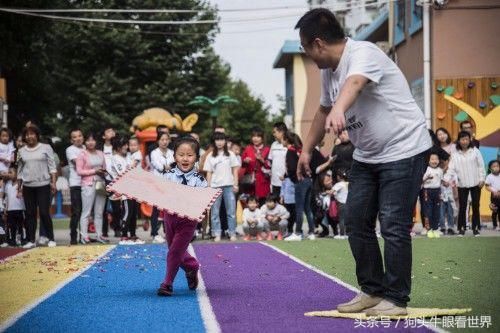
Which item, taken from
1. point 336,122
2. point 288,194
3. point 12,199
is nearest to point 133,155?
point 12,199

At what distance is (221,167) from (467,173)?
4622 millimetres

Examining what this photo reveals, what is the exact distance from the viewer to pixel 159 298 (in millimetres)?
8344

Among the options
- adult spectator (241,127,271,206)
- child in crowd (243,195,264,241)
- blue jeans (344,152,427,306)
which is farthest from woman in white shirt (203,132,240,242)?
blue jeans (344,152,427,306)

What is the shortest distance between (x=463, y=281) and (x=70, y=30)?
35.7 m

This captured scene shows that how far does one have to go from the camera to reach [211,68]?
146ft

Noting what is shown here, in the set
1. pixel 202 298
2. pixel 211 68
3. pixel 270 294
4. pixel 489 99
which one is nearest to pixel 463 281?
pixel 270 294

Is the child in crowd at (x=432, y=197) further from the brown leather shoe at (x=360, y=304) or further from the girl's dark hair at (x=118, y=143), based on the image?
the brown leather shoe at (x=360, y=304)

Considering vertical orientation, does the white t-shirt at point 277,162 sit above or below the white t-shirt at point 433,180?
above

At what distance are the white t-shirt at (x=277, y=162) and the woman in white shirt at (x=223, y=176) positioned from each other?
81 centimetres

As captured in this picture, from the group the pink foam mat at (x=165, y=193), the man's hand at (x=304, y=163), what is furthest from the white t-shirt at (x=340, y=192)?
the man's hand at (x=304, y=163)

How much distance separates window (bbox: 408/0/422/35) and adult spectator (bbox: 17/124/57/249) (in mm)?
13259

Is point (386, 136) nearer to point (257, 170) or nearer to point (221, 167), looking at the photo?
point (221, 167)

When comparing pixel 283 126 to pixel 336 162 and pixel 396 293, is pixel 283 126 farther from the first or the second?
pixel 396 293

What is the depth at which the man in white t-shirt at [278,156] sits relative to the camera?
1866cm
